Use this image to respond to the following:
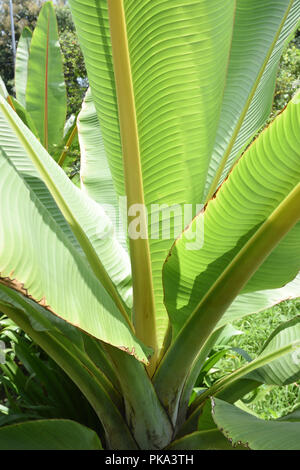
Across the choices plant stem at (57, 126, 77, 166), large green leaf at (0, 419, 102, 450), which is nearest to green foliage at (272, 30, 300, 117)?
plant stem at (57, 126, 77, 166)

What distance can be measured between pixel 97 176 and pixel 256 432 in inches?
32.5

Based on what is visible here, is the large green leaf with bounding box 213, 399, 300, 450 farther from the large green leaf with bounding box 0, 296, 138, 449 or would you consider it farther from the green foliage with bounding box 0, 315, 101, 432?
the green foliage with bounding box 0, 315, 101, 432

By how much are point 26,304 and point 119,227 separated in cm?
49

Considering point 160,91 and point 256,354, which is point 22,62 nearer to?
point 256,354

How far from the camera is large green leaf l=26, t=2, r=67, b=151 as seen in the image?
2.06 metres

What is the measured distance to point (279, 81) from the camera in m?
5.11

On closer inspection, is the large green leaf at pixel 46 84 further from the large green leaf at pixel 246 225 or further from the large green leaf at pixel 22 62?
the large green leaf at pixel 246 225

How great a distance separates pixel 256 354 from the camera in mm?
1854

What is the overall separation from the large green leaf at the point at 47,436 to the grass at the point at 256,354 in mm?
734

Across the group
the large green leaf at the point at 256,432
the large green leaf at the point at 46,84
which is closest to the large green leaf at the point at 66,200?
the large green leaf at the point at 256,432

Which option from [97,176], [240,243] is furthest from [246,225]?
[97,176]

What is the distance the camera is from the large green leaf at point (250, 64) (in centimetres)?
88
